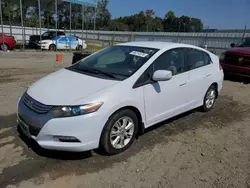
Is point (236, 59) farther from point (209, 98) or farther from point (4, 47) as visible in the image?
point (4, 47)

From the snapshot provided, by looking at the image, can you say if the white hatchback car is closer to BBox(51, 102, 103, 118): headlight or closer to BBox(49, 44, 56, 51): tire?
BBox(51, 102, 103, 118): headlight

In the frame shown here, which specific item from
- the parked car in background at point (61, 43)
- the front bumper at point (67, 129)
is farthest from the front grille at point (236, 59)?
the parked car in background at point (61, 43)

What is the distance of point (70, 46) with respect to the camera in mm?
A: 19969

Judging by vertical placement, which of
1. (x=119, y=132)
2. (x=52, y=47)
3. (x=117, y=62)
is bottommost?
(x=119, y=132)

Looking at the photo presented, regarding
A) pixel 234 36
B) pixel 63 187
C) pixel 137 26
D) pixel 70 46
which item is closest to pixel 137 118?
pixel 63 187

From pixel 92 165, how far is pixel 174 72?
2086 mm

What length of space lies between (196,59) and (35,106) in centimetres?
323

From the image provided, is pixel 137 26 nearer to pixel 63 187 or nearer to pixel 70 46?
pixel 70 46

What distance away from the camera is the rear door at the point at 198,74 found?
4477mm

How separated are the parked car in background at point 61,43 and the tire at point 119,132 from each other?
57.0ft

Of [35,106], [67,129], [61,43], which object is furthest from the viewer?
[61,43]

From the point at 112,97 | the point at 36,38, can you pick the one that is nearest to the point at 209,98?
the point at 112,97

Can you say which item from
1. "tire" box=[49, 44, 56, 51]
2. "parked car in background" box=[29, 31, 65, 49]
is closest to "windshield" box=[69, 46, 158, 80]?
"tire" box=[49, 44, 56, 51]

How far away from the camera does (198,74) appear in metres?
4.64
